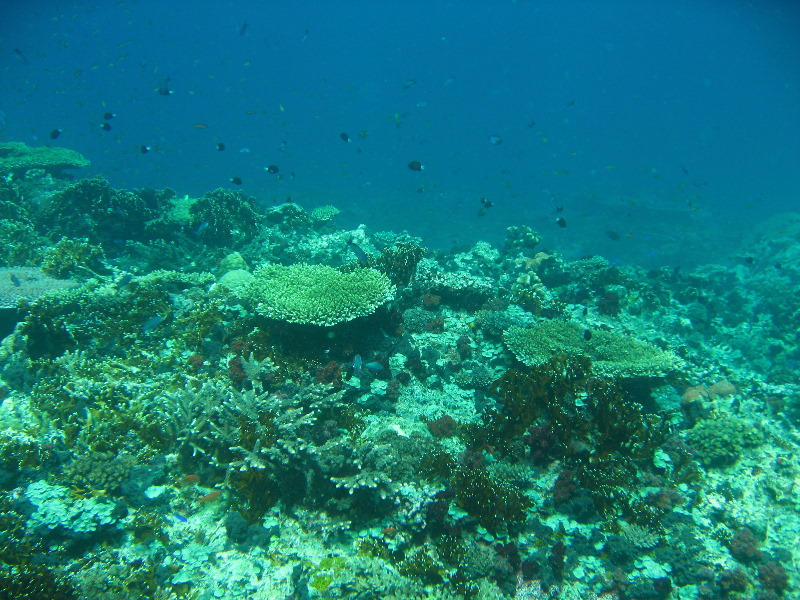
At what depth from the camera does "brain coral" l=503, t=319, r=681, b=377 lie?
8.98 metres

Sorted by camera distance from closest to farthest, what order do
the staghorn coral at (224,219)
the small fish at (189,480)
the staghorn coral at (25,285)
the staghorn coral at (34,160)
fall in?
the small fish at (189,480) < the staghorn coral at (25,285) < the staghorn coral at (224,219) < the staghorn coral at (34,160)

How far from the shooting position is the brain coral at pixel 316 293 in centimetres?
810

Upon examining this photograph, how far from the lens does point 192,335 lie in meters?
8.71

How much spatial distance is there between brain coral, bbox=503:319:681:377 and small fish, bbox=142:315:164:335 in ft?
27.6

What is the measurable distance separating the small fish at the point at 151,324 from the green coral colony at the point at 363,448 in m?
0.06

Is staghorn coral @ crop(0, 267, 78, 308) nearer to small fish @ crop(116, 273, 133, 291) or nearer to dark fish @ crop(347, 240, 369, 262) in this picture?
small fish @ crop(116, 273, 133, 291)

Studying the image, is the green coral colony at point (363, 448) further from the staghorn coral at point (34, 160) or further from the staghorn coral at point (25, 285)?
the staghorn coral at point (34, 160)

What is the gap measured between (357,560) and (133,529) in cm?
310

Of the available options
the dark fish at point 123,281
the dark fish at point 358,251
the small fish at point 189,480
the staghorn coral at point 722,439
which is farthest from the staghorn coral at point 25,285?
the staghorn coral at point 722,439

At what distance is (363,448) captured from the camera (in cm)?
602

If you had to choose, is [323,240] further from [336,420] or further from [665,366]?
[665,366]

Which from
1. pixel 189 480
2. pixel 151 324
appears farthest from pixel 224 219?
pixel 189 480

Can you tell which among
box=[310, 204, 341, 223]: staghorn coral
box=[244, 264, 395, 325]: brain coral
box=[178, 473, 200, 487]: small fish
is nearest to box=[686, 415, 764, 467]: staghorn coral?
box=[244, 264, 395, 325]: brain coral

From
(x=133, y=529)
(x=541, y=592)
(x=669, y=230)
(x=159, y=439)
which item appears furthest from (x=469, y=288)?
(x=669, y=230)
